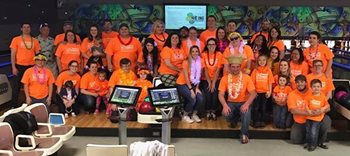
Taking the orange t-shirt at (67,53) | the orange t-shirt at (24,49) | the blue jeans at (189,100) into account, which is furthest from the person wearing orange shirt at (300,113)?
the orange t-shirt at (24,49)

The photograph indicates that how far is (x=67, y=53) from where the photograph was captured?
6.71 m

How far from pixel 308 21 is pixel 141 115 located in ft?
23.7

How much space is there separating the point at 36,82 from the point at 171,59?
1977mm

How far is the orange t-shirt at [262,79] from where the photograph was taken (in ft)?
19.2

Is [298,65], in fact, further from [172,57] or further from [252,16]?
[252,16]

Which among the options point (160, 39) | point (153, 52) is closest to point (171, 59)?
point (153, 52)

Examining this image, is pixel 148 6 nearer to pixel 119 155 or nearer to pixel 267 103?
pixel 267 103

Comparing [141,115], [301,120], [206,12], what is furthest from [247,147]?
[206,12]

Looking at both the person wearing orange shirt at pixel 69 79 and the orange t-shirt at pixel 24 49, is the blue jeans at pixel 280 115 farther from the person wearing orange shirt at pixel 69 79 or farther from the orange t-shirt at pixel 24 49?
the orange t-shirt at pixel 24 49

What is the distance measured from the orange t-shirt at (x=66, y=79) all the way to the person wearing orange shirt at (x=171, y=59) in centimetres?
132

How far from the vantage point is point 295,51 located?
6.04 metres

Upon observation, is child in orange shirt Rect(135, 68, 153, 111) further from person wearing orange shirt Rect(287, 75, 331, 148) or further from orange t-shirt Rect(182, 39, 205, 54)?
person wearing orange shirt Rect(287, 75, 331, 148)

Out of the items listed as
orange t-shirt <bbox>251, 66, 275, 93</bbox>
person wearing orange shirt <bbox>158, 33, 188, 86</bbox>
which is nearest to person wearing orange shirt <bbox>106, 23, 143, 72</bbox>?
person wearing orange shirt <bbox>158, 33, 188, 86</bbox>

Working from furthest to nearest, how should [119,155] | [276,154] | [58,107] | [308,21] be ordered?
[308,21] → [58,107] → [276,154] → [119,155]
